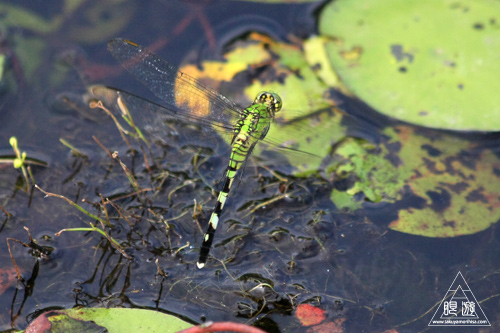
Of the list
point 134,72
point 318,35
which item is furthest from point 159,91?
point 318,35

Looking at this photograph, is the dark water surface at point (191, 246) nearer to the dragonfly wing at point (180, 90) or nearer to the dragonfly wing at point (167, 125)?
the dragonfly wing at point (167, 125)

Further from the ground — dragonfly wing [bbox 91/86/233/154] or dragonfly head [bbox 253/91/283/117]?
dragonfly head [bbox 253/91/283/117]

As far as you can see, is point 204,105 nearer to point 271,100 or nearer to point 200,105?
point 200,105

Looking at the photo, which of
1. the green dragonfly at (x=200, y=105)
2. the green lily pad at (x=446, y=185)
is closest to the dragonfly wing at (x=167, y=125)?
the green dragonfly at (x=200, y=105)

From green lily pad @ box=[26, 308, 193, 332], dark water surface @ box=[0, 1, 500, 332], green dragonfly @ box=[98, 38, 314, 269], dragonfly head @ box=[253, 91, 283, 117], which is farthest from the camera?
dragonfly head @ box=[253, 91, 283, 117]

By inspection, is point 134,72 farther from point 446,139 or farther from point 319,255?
point 446,139

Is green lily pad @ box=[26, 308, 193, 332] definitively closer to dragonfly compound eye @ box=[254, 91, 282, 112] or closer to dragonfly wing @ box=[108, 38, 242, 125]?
dragonfly wing @ box=[108, 38, 242, 125]

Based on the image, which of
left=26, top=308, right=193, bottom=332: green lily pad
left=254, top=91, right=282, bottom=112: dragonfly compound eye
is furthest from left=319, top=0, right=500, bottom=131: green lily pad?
left=26, top=308, right=193, bottom=332: green lily pad
